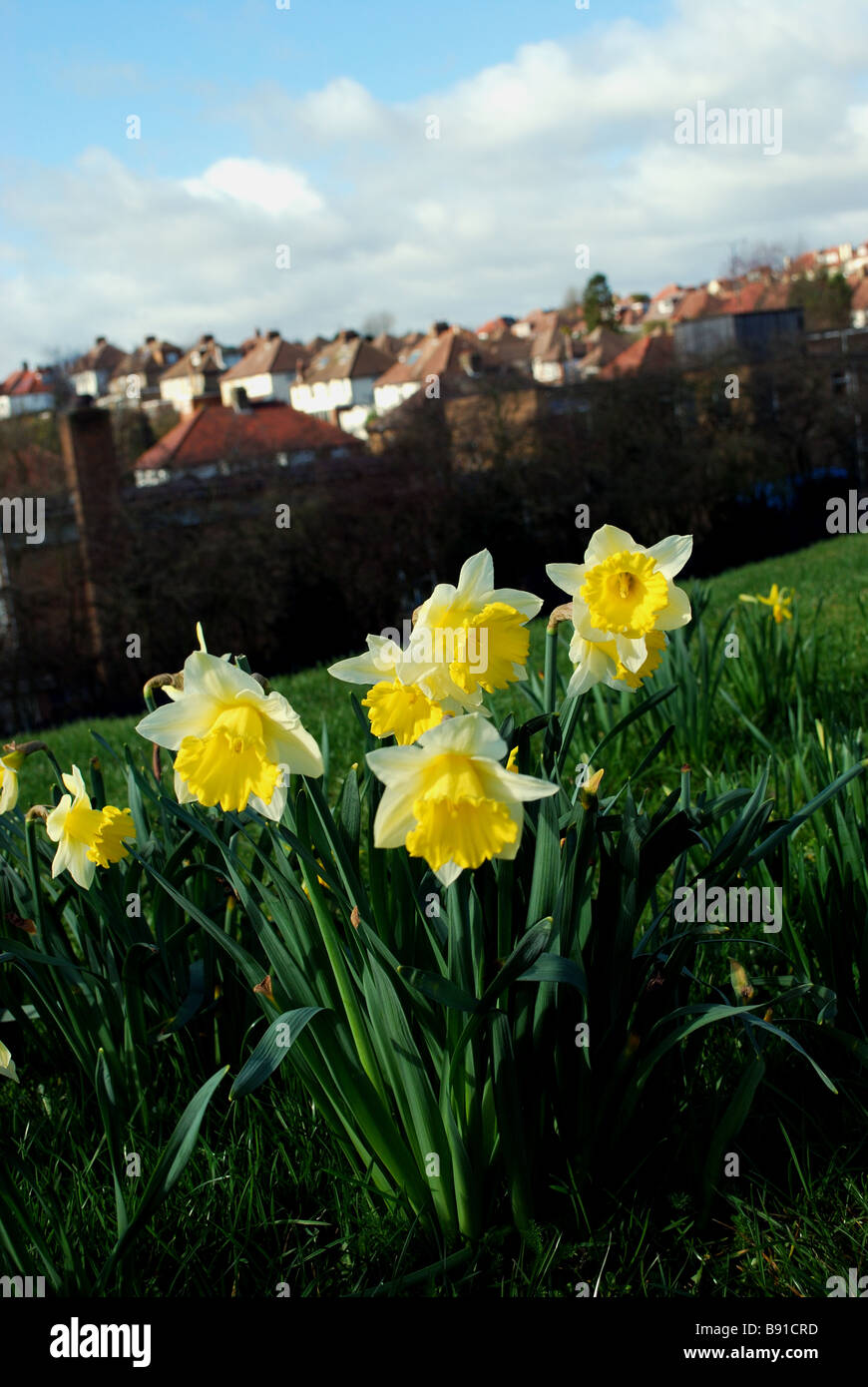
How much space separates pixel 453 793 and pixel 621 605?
0.41 m

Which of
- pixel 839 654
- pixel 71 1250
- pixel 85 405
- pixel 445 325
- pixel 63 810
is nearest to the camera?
pixel 71 1250

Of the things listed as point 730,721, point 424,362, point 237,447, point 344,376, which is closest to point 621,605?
point 730,721

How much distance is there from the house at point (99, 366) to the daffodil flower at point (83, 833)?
7937 cm

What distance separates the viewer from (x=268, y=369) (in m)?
58.3

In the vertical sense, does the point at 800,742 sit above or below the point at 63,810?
below

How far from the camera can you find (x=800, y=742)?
8.56 feet

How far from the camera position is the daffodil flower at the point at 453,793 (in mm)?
1200

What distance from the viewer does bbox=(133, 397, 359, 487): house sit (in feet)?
65.1

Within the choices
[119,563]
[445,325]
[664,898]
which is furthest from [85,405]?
[445,325]

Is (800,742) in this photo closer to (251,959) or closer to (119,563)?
(251,959)

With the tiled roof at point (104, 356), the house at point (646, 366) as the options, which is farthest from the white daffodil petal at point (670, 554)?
the tiled roof at point (104, 356)

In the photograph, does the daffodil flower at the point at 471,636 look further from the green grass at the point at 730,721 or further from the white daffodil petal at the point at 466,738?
the green grass at the point at 730,721

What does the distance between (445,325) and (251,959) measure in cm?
5420

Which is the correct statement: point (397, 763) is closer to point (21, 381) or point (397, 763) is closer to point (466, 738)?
point (466, 738)
